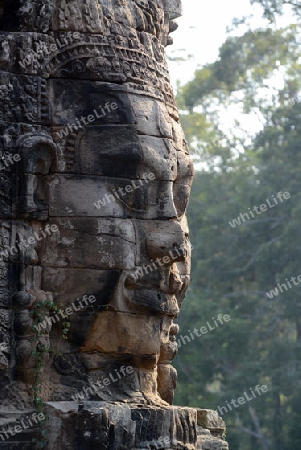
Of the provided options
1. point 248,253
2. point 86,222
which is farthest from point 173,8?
point 248,253

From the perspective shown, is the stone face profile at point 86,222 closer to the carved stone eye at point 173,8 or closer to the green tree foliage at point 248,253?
the carved stone eye at point 173,8

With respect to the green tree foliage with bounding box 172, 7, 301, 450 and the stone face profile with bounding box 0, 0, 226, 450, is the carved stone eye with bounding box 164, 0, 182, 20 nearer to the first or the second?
the stone face profile with bounding box 0, 0, 226, 450

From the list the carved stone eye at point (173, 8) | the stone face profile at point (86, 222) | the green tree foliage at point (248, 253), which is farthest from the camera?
the green tree foliage at point (248, 253)

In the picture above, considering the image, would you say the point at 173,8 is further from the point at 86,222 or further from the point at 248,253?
the point at 248,253

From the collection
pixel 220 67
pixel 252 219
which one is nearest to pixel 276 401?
pixel 252 219

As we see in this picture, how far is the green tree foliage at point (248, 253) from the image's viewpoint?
24.0m

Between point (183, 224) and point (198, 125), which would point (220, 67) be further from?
point (183, 224)

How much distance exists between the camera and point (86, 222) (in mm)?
10172

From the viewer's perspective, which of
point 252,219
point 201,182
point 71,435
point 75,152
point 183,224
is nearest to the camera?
point 71,435

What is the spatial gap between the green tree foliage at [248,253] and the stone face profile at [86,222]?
13428mm

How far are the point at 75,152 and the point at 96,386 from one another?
191 centimetres

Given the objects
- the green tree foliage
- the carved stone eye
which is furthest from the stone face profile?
the green tree foliage

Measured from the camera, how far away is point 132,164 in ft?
33.9

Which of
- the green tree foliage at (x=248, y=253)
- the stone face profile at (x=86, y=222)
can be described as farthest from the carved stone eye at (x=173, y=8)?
the green tree foliage at (x=248, y=253)
